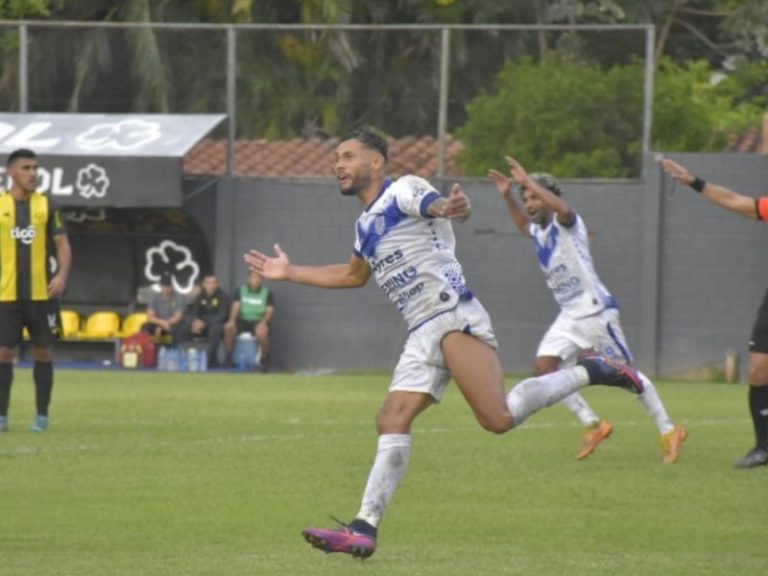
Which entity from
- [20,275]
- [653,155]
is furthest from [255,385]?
[20,275]

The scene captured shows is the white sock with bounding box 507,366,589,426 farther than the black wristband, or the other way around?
the black wristband

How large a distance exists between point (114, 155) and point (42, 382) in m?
11.6

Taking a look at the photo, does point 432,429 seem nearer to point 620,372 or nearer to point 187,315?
point 620,372

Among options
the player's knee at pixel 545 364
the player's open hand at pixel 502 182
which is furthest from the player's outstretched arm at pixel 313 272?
the player's knee at pixel 545 364

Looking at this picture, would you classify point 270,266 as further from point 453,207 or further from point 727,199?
point 727,199

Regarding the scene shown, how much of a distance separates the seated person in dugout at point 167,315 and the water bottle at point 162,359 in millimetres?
179

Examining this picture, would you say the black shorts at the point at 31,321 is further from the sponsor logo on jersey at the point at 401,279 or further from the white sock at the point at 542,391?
the white sock at the point at 542,391

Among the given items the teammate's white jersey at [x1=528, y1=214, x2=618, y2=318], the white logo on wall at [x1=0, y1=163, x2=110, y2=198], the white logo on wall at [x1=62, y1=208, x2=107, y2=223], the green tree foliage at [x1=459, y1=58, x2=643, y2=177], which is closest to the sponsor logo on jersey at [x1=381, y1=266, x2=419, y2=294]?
the teammate's white jersey at [x1=528, y1=214, x2=618, y2=318]

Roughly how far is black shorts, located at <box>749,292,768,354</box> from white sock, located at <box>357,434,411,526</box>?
204 inches

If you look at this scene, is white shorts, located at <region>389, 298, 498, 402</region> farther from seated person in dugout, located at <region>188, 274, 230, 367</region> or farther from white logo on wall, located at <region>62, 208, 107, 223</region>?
white logo on wall, located at <region>62, 208, 107, 223</region>

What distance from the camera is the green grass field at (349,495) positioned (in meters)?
10.0

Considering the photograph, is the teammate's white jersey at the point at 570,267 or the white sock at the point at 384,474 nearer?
the white sock at the point at 384,474

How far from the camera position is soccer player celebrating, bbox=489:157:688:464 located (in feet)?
49.7

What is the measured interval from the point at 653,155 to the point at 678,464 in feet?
42.8
